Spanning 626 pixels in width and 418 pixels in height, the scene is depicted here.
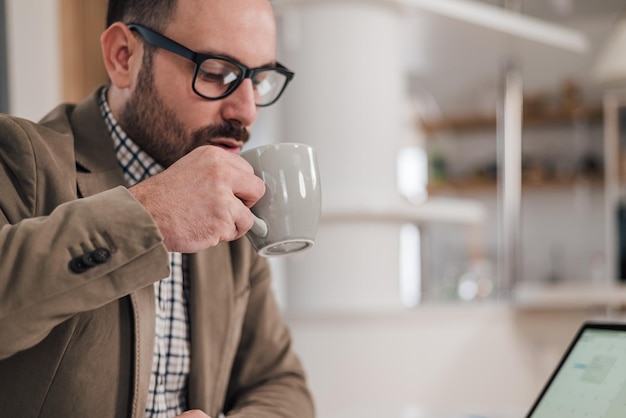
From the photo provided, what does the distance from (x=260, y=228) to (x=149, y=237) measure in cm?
14

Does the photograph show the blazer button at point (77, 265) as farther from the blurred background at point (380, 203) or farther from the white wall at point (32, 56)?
the white wall at point (32, 56)

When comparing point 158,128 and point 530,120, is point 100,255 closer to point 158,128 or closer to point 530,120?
point 158,128

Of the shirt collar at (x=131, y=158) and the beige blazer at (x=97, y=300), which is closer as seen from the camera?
the beige blazer at (x=97, y=300)

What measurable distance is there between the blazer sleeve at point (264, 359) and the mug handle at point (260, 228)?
0.33 m

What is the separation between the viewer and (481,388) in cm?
205

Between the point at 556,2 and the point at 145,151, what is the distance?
14.0 feet

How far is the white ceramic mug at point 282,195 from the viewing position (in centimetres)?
76

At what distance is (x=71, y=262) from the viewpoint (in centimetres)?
62

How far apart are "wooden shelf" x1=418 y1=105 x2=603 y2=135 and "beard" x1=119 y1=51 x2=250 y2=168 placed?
4464mm

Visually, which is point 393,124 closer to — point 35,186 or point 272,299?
point 272,299

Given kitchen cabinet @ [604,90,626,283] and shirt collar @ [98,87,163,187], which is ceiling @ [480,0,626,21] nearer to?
kitchen cabinet @ [604,90,626,283]

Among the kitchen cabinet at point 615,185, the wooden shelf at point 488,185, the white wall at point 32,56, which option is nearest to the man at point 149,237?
the white wall at point 32,56

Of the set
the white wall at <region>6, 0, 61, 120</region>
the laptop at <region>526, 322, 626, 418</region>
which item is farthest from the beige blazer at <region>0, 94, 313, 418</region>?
the white wall at <region>6, 0, 61, 120</region>

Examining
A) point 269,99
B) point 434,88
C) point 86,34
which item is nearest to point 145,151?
point 269,99
